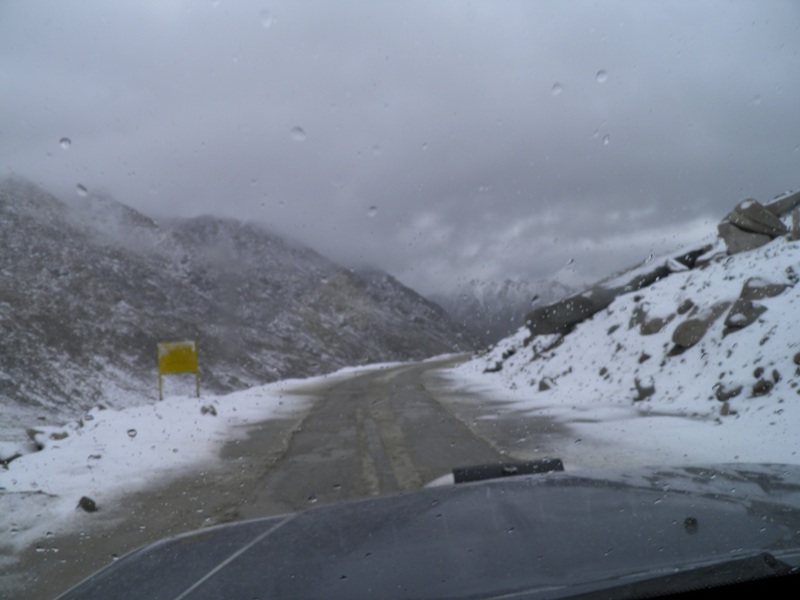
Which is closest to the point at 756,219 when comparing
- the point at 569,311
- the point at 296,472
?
the point at 569,311

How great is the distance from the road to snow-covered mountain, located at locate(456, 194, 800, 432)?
2806mm

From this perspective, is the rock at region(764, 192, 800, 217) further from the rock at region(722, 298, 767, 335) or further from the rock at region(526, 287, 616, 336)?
the rock at region(722, 298, 767, 335)

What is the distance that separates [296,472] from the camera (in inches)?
368

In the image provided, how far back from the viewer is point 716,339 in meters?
13.6

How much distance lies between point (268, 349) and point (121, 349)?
1292 centimetres

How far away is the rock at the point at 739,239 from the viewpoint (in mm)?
17688

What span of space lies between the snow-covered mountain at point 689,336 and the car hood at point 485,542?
7.12 meters

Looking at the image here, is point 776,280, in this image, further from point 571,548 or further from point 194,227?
point 194,227

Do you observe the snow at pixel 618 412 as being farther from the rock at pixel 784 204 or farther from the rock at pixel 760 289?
the rock at pixel 784 204

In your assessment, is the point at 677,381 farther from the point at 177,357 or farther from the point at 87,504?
the point at 177,357

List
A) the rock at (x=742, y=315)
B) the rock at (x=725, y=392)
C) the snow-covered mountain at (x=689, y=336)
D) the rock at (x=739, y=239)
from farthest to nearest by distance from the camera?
the rock at (x=739, y=239) < the rock at (x=742, y=315) < the snow-covered mountain at (x=689, y=336) < the rock at (x=725, y=392)

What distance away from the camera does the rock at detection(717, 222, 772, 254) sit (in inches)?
696

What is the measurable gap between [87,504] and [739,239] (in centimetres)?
1689

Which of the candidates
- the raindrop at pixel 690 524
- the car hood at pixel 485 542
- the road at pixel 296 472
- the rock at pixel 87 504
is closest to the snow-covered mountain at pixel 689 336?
the road at pixel 296 472
